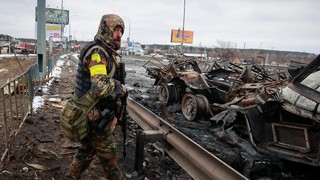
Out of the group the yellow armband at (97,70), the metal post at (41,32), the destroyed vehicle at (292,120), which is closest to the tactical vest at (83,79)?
the yellow armband at (97,70)

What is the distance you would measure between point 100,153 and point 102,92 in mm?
758

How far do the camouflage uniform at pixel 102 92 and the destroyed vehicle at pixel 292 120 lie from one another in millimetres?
2264

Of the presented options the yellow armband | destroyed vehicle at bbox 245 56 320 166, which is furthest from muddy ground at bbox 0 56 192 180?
the yellow armband

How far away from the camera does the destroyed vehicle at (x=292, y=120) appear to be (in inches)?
141

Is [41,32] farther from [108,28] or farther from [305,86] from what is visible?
[305,86]

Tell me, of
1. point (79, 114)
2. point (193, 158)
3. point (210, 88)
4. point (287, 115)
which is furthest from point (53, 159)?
point (210, 88)

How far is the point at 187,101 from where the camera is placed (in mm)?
7523

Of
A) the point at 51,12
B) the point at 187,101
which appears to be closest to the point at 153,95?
the point at 187,101

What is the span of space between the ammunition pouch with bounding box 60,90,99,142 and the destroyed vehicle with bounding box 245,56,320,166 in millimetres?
2564

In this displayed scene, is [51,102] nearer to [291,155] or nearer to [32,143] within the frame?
[32,143]

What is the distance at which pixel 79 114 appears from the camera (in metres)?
2.82

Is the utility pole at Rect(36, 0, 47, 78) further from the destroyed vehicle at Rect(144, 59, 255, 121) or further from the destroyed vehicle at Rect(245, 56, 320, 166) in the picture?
the destroyed vehicle at Rect(245, 56, 320, 166)

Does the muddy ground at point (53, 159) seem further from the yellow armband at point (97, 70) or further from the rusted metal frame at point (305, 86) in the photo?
the rusted metal frame at point (305, 86)

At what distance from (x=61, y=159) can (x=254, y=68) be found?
6247mm
